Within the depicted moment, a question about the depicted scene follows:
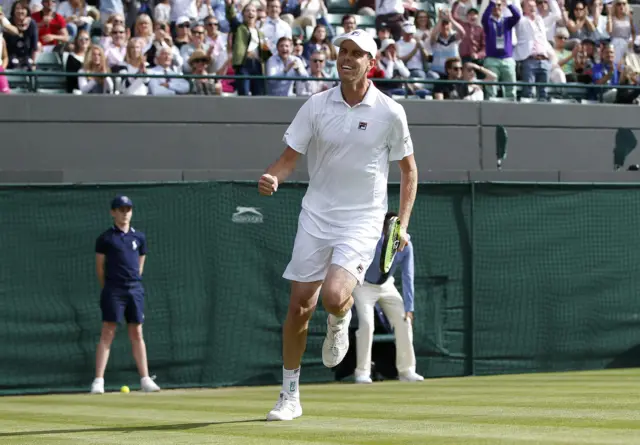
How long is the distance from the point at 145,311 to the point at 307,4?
280 inches

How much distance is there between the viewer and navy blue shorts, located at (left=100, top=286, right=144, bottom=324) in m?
13.4

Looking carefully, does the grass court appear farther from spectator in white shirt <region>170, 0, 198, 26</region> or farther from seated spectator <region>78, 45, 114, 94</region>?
spectator in white shirt <region>170, 0, 198, 26</region>

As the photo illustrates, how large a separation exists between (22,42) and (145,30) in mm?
1643

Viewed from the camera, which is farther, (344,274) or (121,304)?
(121,304)

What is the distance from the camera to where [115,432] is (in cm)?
789

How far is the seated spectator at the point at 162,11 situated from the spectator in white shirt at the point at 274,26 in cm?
130

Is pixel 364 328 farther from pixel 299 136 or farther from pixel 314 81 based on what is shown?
pixel 299 136

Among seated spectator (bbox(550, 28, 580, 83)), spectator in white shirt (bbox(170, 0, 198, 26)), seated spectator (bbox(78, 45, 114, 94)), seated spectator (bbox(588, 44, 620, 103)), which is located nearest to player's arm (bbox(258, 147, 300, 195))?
seated spectator (bbox(78, 45, 114, 94))

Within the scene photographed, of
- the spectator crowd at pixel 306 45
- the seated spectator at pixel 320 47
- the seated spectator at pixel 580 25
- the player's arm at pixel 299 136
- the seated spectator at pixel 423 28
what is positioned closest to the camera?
the player's arm at pixel 299 136

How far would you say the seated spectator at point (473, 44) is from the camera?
767 inches

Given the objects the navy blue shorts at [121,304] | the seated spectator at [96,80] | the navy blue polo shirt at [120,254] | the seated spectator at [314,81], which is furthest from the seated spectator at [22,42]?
the navy blue shorts at [121,304]

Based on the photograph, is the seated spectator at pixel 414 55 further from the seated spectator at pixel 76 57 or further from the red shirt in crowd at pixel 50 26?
the red shirt in crowd at pixel 50 26

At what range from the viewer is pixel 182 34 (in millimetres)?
18156

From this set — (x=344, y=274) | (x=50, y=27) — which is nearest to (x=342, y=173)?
(x=344, y=274)
